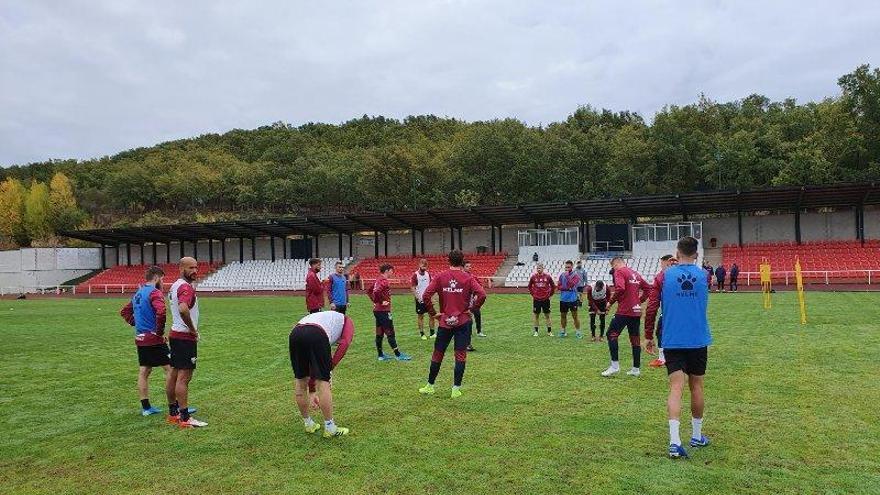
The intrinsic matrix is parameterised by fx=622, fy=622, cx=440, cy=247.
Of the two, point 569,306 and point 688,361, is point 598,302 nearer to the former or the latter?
point 569,306

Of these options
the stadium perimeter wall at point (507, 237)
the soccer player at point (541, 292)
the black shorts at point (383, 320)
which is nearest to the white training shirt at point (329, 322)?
the black shorts at point (383, 320)

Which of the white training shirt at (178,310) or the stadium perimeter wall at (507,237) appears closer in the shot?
the white training shirt at (178,310)

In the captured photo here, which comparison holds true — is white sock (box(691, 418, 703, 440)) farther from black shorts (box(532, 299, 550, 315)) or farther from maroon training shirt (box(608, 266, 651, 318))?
black shorts (box(532, 299, 550, 315))

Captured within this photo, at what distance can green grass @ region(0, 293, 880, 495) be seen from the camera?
18.9ft

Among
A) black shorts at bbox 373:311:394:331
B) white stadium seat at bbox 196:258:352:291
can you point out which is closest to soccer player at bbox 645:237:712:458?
black shorts at bbox 373:311:394:331

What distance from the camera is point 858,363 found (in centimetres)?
1086

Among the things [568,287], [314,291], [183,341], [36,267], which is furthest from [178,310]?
[36,267]

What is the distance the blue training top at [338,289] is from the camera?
42.3 ft

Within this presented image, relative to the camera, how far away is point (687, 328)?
646cm

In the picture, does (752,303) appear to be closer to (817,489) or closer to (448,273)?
(448,273)

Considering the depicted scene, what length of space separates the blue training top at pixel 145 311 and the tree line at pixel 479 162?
197ft

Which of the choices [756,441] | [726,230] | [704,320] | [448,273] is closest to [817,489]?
[756,441]

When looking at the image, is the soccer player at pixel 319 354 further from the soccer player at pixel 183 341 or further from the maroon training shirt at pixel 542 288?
the maroon training shirt at pixel 542 288

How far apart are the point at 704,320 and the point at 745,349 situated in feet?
24.4
